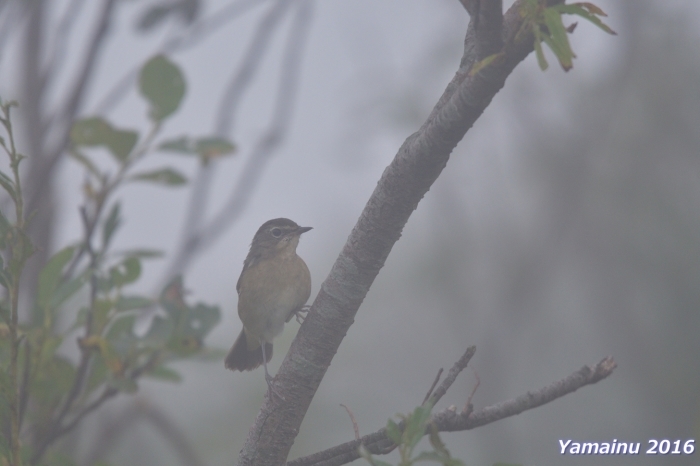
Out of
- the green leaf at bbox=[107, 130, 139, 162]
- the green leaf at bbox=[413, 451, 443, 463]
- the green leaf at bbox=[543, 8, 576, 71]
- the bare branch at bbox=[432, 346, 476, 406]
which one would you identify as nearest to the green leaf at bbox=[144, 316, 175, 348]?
the green leaf at bbox=[107, 130, 139, 162]

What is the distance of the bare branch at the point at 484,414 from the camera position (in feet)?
4.81

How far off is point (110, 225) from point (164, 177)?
0.42 meters

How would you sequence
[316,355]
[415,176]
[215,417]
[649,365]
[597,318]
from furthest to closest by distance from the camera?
1. [597,318]
2. [649,365]
3. [215,417]
4. [316,355]
5. [415,176]

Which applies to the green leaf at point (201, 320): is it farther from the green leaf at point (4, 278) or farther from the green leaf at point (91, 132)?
the green leaf at point (4, 278)

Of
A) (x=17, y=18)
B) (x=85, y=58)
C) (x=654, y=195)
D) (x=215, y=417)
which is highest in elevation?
(x=654, y=195)

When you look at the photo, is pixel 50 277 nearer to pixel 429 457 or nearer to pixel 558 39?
pixel 429 457

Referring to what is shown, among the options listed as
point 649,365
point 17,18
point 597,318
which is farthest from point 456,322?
point 17,18

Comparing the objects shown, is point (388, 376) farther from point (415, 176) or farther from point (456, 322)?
point (415, 176)

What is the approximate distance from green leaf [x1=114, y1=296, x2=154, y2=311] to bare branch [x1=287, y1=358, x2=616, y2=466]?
108 cm

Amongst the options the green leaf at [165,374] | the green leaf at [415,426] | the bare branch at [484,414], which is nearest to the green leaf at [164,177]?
the green leaf at [165,374]

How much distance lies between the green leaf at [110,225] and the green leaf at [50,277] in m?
0.14

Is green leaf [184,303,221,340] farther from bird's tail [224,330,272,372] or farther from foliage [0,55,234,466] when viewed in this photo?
bird's tail [224,330,272,372]

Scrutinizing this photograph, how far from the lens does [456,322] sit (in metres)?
9.97

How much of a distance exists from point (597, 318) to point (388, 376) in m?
3.25
